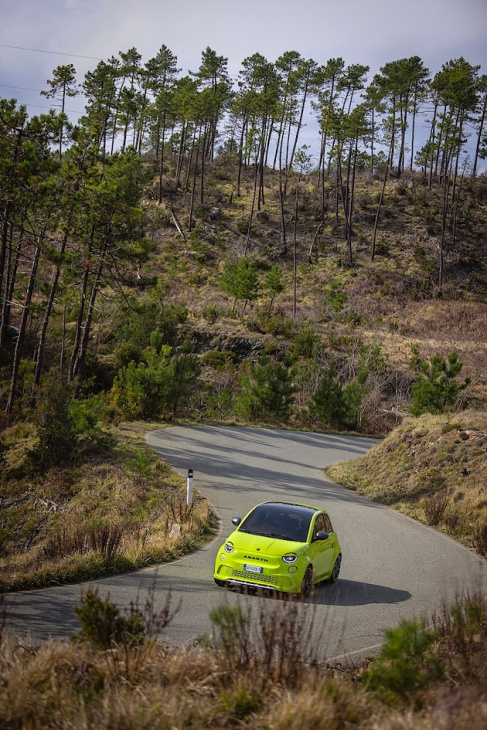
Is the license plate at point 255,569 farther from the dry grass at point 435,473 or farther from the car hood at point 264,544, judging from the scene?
the dry grass at point 435,473

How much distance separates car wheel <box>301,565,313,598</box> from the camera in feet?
33.5

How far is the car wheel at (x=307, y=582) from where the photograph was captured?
1021 cm

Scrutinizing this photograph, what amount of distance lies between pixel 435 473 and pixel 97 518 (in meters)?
10.0

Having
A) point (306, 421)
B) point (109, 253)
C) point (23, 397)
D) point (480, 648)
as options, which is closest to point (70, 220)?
point (109, 253)

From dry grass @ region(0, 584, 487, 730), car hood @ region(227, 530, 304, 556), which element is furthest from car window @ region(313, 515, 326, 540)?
dry grass @ region(0, 584, 487, 730)

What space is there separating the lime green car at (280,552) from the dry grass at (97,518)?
2.09 meters

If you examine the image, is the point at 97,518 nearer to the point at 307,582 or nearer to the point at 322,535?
the point at 322,535

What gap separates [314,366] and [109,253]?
1538 centimetres

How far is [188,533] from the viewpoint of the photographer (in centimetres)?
1414

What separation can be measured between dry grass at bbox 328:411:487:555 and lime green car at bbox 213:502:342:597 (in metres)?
5.46

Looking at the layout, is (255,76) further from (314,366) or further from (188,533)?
(188,533)

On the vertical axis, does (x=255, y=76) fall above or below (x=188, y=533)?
above

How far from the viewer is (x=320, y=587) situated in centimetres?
1128

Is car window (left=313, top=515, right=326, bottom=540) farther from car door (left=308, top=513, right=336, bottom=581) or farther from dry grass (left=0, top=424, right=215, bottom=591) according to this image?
dry grass (left=0, top=424, right=215, bottom=591)
